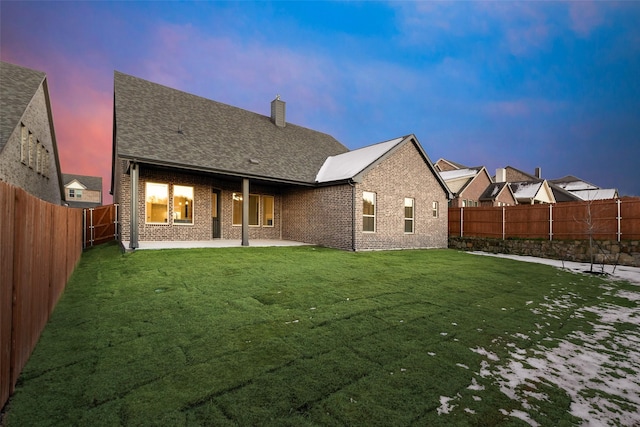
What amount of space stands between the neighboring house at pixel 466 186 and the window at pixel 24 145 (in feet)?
96.5

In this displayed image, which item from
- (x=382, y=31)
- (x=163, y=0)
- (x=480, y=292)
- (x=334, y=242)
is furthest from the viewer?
(x=382, y=31)

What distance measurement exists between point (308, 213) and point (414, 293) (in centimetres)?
952

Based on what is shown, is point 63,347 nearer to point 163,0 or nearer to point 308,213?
point 308,213

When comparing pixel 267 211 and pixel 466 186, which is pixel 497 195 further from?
pixel 267 211

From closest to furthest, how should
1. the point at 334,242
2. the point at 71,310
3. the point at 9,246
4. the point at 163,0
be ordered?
the point at 9,246 < the point at 71,310 < the point at 334,242 < the point at 163,0

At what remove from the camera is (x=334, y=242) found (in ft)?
44.5

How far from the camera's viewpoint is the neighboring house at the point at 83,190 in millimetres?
44094

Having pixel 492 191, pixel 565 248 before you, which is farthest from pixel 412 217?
pixel 492 191

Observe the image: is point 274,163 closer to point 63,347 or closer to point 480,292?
point 480,292

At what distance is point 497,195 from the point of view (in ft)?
93.7

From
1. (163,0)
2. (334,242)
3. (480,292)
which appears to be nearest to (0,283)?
(480,292)

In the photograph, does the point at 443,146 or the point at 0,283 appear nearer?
the point at 0,283

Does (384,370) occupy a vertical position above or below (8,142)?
below

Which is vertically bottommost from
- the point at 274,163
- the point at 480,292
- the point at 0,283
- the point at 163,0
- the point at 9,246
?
the point at 480,292
